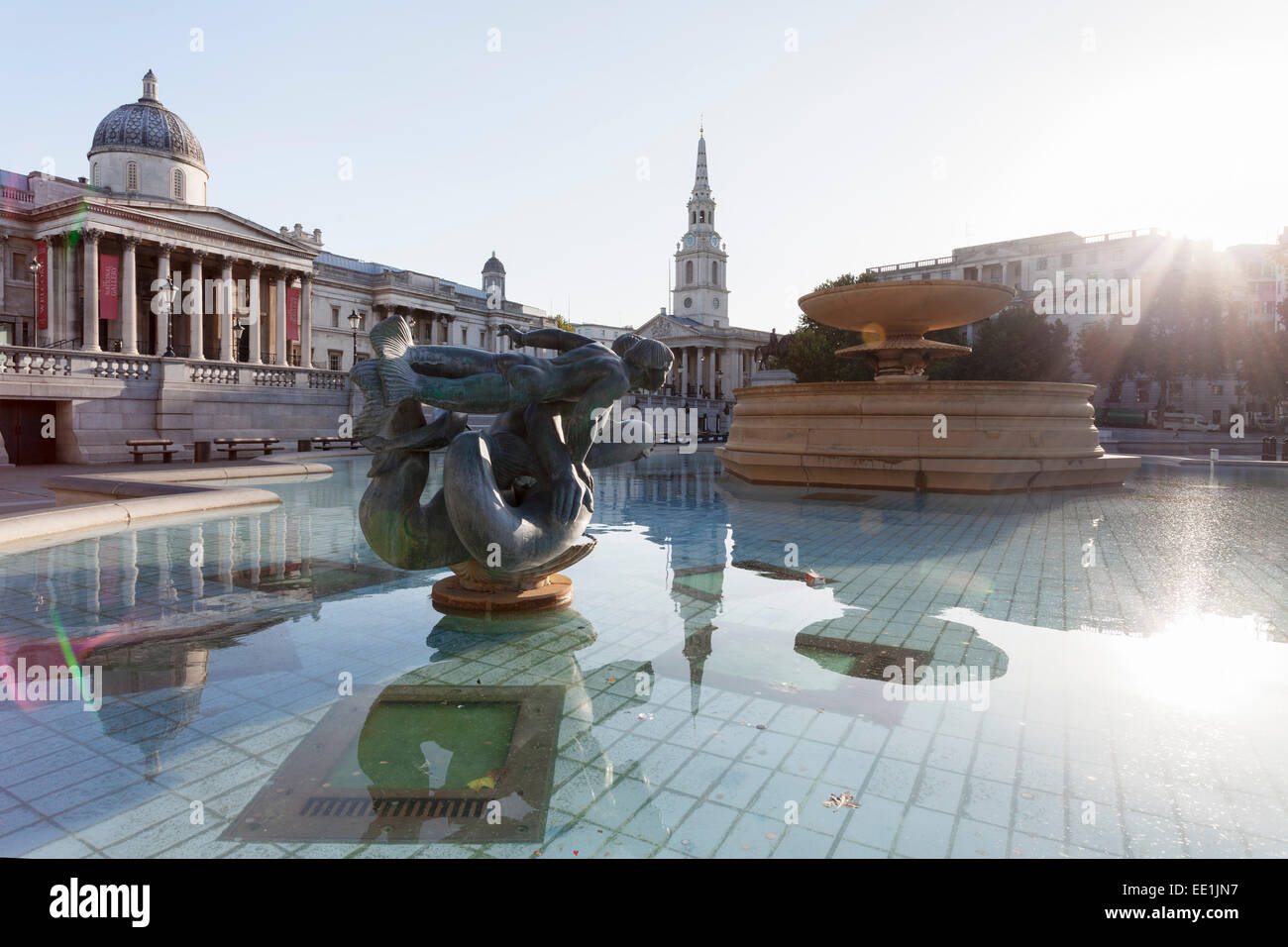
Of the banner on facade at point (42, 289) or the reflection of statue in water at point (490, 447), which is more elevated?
the banner on facade at point (42, 289)

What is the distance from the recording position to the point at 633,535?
922 centimetres

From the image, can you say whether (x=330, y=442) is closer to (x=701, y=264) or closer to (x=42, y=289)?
(x=42, y=289)

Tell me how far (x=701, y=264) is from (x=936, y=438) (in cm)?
10202

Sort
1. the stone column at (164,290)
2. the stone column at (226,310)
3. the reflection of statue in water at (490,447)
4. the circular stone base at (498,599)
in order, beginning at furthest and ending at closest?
1. the stone column at (226,310)
2. the stone column at (164,290)
3. the circular stone base at (498,599)
4. the reflection of statue in water at (490,447)

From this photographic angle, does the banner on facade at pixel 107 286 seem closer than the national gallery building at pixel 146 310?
No

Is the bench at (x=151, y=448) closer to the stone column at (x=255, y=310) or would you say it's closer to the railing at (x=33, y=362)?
the railing at (x=33, y=362)

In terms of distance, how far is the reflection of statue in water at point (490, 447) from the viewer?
4871 millimetres

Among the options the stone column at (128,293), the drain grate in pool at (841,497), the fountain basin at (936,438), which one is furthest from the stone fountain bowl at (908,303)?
the stone column at (128,293)

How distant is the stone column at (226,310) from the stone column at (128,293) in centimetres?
496

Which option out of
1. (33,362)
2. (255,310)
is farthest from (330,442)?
(255,310)

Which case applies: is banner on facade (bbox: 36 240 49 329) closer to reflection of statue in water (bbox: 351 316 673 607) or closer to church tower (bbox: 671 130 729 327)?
reflection of statue in water (bbox: 351 316 673 607)

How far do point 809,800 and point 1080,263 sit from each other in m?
86.1

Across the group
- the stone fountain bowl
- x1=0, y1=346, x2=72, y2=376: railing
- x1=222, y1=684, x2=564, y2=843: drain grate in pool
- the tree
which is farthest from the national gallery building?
the tree
